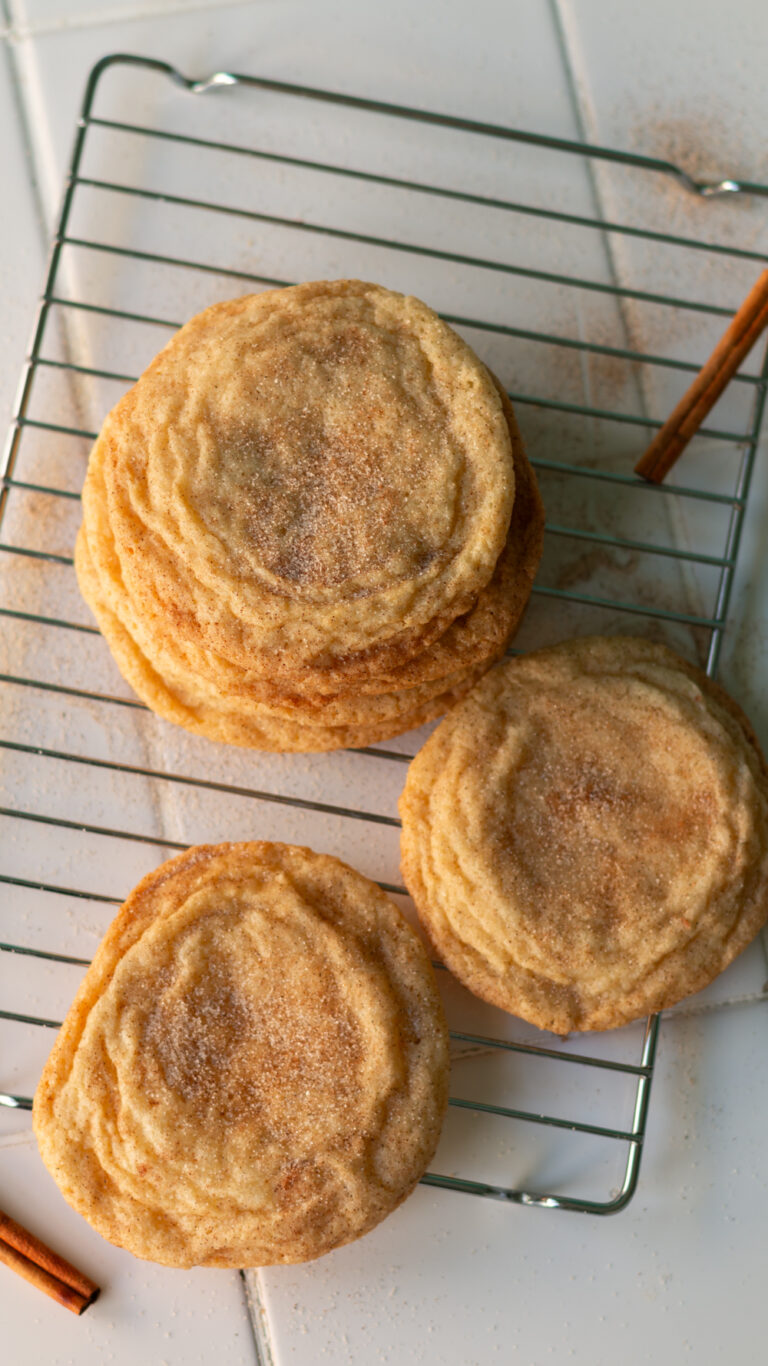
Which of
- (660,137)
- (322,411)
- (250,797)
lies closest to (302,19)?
(660,137)

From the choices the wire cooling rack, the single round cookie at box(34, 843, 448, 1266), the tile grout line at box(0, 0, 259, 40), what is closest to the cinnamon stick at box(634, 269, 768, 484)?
the wire cooling rack

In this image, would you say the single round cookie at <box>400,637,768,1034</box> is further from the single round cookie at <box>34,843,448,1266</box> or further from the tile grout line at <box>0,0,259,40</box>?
the tile grout line at <box>0,0,259,40</box>

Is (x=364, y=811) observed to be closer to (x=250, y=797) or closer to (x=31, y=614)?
(x=250, y=797)

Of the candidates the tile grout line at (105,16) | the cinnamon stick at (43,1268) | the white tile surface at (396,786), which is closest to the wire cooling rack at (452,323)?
the white tile surface at (396,786)

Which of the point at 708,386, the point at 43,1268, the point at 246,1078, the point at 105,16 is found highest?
the point at 105,16

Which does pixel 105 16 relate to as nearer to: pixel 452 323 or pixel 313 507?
pixel 452 323

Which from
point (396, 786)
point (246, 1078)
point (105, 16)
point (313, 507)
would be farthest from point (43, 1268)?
point (105, 16)
